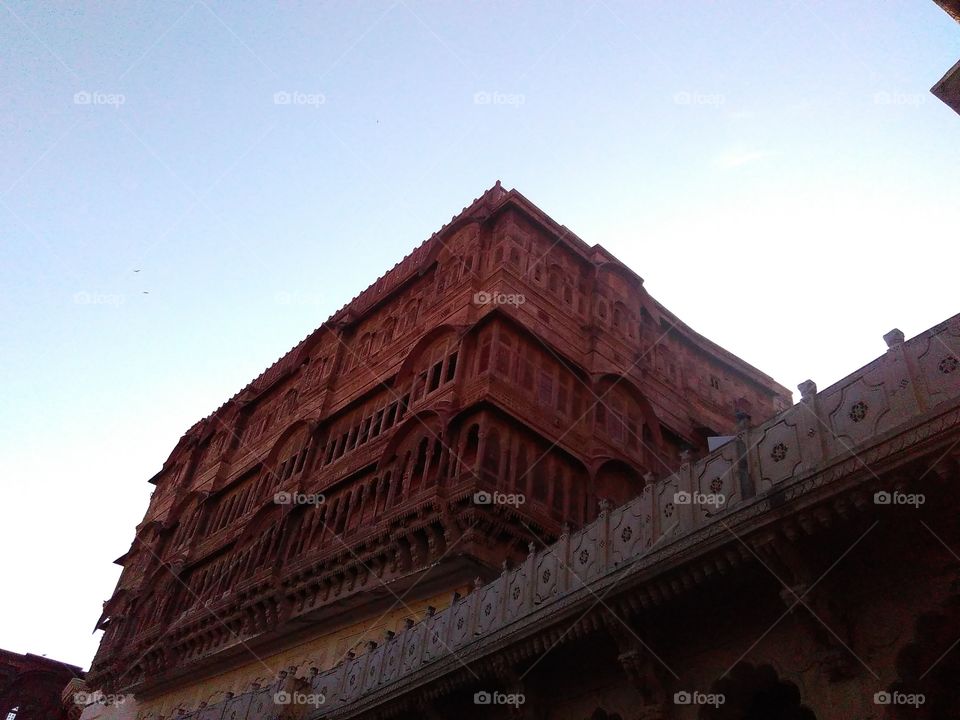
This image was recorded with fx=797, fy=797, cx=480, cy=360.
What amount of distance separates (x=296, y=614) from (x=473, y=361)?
8370mm

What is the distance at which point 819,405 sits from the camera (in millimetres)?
8273

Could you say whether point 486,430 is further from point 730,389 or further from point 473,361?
point 730,389

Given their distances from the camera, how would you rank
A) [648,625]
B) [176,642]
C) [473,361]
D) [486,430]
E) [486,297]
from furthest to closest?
[176,642]
[486,297]
[473,361]
[486,430]
[648,625]

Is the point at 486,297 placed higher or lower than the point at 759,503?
higher

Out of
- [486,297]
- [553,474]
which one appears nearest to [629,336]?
[486,297]
